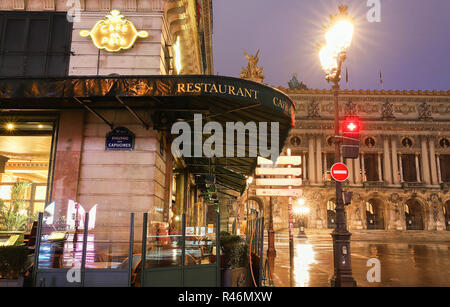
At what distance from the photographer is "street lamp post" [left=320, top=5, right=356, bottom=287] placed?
907 cm

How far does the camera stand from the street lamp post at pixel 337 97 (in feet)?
29.8

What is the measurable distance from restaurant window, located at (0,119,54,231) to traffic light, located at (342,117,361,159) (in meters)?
9.19

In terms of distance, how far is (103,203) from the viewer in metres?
9.95

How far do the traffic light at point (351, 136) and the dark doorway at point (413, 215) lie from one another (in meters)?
50.8

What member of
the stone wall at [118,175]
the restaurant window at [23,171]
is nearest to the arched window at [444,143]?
the stone wall at [118,175]

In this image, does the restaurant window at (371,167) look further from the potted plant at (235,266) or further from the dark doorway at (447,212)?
the potted plant at (235,266)

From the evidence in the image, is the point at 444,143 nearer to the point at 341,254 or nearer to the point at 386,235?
the point at 386,235

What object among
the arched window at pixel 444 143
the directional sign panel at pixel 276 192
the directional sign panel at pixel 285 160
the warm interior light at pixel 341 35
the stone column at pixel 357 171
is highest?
the arched window at pixel 444 143

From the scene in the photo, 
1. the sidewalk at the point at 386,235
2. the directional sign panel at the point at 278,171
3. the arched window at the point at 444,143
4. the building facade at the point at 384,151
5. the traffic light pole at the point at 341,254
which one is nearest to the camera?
the traffic light pole at the point at 341,254

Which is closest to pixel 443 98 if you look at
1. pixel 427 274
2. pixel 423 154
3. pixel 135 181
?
pixel 423 154

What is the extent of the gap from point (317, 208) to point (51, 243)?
4829 cm

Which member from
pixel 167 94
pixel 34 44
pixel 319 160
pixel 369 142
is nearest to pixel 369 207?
pixel 369 142

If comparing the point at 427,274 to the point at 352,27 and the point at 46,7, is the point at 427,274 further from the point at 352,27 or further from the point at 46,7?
the point at 46,7
